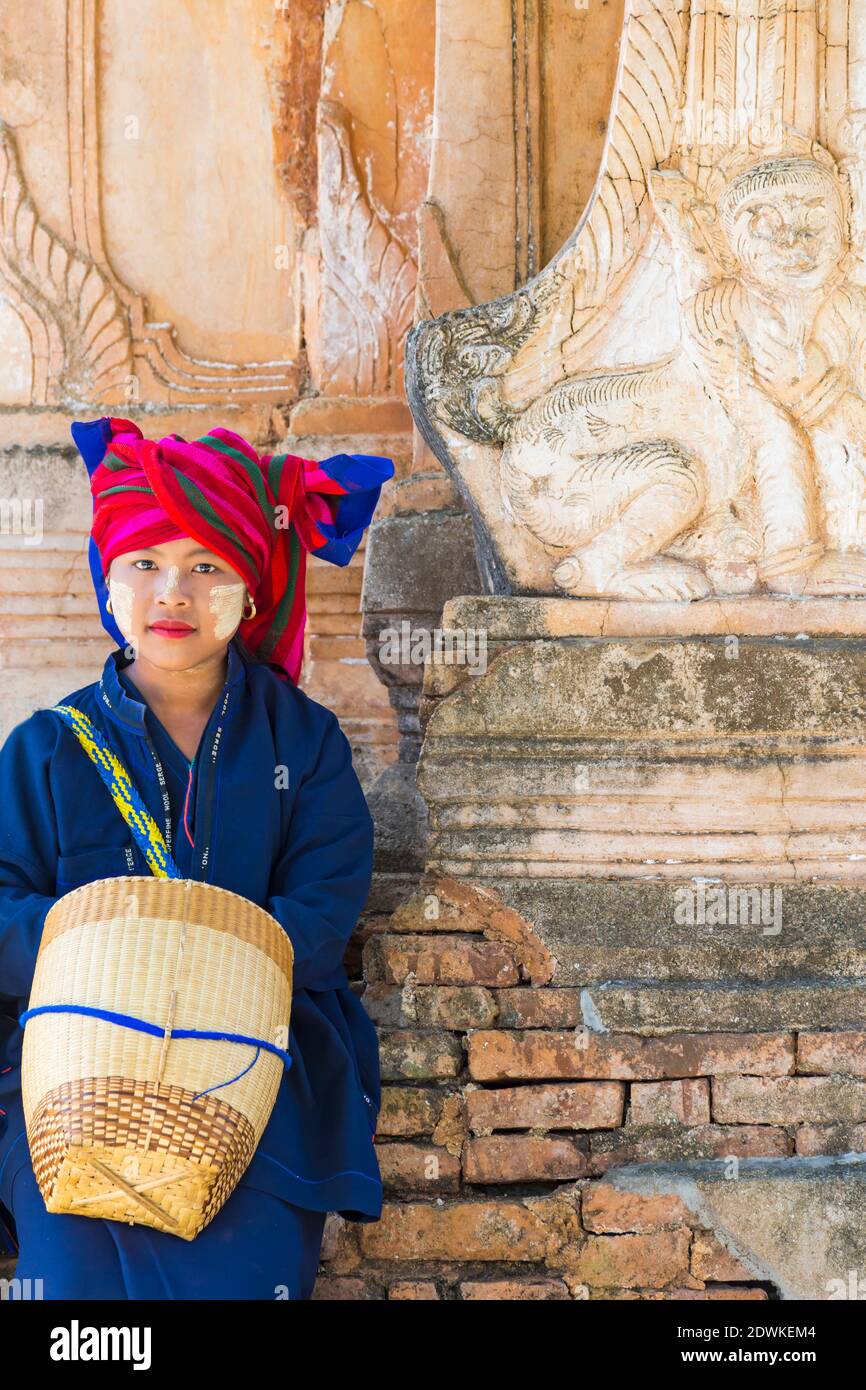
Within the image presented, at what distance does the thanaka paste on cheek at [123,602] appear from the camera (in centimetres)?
342

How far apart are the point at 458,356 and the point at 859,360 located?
832 millimetres

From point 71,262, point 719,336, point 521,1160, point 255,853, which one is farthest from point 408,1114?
point 71,262

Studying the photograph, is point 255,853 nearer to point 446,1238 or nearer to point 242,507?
point 242,507

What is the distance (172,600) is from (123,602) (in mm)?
106

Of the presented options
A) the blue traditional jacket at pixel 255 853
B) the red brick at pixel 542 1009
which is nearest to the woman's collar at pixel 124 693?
the blue traditional jacket at pixel 255 853

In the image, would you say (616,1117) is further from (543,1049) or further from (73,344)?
(73,344)

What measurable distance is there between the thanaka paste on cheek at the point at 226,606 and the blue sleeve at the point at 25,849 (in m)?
0.36

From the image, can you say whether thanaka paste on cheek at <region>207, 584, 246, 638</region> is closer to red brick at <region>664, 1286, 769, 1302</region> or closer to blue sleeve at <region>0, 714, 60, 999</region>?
blue sleeve at <region>0, 714, 60, 999</region>

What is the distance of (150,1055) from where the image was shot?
2.88 metres

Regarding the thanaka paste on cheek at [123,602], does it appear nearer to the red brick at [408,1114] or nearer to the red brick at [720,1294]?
the red brick at [408,1114]

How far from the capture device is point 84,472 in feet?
17.0

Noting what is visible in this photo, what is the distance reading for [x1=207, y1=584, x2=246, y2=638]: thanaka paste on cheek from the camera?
11.3 feet

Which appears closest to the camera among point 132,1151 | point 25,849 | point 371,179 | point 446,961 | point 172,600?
point 132,1151

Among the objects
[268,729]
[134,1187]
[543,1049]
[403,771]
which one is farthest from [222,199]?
[134,1187]
